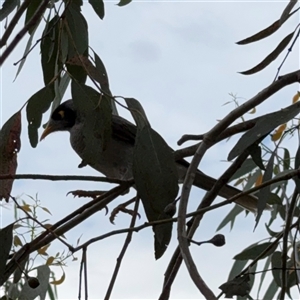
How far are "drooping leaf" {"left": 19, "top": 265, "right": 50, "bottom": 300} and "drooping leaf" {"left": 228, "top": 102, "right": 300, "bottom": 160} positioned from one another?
0.47 metres

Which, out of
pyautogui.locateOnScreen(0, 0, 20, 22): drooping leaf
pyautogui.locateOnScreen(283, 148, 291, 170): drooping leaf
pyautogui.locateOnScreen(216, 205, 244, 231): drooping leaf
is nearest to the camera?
pyautogui.locateOnScreen(0, 0, 20, 22): drooping leaf

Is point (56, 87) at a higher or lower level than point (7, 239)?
higher

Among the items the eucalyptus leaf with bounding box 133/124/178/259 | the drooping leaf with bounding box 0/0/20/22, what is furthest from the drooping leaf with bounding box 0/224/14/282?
the drooping leaf with bounding box 0/0/20/22

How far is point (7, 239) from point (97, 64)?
48 cm

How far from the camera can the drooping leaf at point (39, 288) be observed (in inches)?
52.2

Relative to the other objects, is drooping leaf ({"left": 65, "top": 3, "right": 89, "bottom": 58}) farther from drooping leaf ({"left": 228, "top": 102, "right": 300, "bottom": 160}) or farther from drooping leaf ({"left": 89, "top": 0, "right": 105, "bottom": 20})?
drooping leaf ({"left": 228, "top": 102, "right": 300, "bottom": 160})

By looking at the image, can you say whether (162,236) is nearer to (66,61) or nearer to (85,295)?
(85,295)

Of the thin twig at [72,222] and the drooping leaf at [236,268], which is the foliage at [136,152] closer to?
the thin twig at [72,222]

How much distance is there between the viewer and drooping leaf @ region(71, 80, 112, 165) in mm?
1287

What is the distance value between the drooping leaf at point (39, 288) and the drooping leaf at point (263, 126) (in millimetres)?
467

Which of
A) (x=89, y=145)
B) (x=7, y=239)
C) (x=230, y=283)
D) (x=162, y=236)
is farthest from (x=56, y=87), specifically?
(x=230, y=283)

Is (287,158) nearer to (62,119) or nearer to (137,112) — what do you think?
(137,112)

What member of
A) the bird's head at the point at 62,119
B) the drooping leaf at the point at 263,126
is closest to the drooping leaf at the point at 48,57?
the drooping leaf at the point at 263,126

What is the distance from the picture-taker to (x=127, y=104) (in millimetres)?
1271
